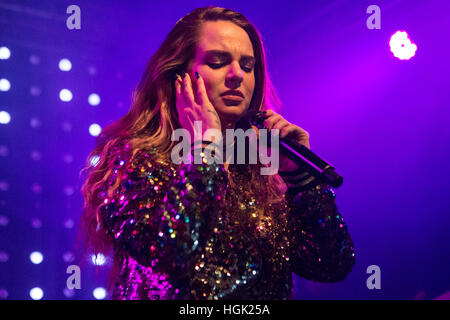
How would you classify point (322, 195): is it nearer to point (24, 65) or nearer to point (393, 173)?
point (393, 173)

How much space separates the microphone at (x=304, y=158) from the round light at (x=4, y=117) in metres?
1.01

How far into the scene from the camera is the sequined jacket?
2.86 feet

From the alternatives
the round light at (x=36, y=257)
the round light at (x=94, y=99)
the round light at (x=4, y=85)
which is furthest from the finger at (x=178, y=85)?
the round light at (x=36, y=257)

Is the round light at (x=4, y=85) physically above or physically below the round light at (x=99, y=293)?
above

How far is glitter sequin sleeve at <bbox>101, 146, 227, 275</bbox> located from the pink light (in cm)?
120

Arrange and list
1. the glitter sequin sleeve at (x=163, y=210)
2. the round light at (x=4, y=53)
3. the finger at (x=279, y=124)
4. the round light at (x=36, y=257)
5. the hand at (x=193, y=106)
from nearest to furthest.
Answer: the glitter sequin sleeve at (x=163, y=210) → the hand at (x=193, y=106) → the finger at (x=279, y=124) → the round light at (x=4, y=53) → the round light at (x=36, y=257)

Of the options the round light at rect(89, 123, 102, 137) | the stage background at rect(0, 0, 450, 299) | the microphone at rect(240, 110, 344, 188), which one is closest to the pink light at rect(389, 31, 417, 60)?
the stage background at rect(0, 0, 450, 299)

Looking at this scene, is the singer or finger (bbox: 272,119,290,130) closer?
the singer

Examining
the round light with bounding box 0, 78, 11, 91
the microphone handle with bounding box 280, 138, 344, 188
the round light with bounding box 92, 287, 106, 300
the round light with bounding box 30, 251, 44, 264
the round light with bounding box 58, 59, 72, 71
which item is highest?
the round light with bounding box 58, 59, 72, 71

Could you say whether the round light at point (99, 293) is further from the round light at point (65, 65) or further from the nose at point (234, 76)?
the nose at point (234, 76)

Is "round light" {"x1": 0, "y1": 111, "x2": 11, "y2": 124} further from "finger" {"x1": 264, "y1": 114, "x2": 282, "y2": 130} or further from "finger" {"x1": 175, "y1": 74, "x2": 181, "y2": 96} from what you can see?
"finger" {"x1": 264, "y1": 114, "x2": 282, "y2": 130}

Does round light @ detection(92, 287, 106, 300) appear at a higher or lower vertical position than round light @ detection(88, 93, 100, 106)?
lower

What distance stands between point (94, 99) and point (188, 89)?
68cm

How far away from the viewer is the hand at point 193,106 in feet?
3.36
